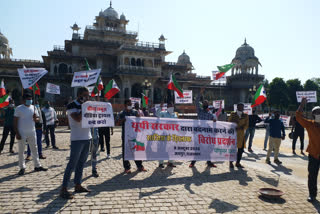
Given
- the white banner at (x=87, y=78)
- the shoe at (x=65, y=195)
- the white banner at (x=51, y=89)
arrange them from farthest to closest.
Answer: the white banner at (x=51, y=89), the white banner at (x=87, y=78), the shoe at (x=65, y=195)

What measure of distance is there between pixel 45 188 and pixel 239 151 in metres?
5.68

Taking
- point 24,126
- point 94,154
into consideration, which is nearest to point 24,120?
point 24,126

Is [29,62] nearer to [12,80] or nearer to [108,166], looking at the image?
[12,80]

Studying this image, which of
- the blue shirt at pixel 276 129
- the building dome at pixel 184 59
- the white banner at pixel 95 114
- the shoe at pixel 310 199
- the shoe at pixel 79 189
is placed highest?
the building dome at pixel 184 59

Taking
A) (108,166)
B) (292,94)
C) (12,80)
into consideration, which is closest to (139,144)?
(108,166)

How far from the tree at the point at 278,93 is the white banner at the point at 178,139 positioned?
48.2 m

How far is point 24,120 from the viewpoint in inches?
244

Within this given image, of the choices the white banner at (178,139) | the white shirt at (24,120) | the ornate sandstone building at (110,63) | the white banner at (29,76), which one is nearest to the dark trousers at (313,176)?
the white banner at (178,139)

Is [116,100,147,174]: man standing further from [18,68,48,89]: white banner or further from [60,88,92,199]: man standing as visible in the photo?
[18,68,48,89]: white banner

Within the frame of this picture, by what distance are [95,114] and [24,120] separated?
216 centimetres

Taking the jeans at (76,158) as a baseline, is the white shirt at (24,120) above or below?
above

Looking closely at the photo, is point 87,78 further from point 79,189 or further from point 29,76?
point 79,189

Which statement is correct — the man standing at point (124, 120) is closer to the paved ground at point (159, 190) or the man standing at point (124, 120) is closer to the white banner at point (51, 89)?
the paved ground at point (159, 190)

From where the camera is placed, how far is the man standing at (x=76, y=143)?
464 cm
